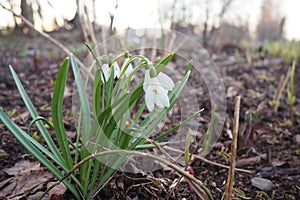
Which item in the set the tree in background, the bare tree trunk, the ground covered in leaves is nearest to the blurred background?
the bare tree trunk

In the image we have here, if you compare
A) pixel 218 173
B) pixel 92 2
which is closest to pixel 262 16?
pixel 92 2

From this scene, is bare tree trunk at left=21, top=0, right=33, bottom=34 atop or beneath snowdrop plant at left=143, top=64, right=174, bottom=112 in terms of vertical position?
atop

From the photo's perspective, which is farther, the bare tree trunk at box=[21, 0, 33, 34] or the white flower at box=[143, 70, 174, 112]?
the bare tree trunk at box=[21, 0, 33, 34]

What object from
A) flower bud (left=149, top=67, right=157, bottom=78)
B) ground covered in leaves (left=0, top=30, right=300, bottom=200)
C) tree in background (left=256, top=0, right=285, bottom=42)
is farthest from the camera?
tree in background (left=256, top=0, right=285, bottom=42)

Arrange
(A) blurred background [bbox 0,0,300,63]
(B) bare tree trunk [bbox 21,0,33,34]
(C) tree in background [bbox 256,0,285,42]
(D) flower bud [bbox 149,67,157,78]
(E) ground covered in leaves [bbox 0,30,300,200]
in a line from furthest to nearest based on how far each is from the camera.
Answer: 1. (C) tree in background [bbox 256,0,285,42]
2. (B) bare tree trunk [bbox 21,0,33,34]
3. (A) blurred background [bbox 0,0,300,63]
4. (E) ground covered in leaves [bbox 0,30,300,200]
5. (D) flower bud [bbox 149,67,157,78]

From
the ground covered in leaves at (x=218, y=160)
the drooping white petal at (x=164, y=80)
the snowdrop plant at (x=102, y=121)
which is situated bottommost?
the ground covered in leaves at (x=218, y=160)

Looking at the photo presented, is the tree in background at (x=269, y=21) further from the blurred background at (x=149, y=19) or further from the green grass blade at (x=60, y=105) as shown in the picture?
the green grass blade at (x=60, y=105)

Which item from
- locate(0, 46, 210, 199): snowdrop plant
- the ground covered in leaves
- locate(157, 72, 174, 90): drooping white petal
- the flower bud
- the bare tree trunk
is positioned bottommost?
the ground covered in leaves

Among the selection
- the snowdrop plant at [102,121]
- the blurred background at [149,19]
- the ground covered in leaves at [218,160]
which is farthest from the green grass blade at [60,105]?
the blurred background at [149,19]

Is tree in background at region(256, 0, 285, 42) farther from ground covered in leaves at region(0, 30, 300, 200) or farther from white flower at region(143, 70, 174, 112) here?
white flower at region(143, 70, 174, 112)

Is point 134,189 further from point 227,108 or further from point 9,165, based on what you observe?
point 227,108

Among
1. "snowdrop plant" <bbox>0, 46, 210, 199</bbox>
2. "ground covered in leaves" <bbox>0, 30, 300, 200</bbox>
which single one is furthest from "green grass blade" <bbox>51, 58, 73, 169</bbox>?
"ground covered in leaves" <bbox>0, 30, 300, 200</bbox>
